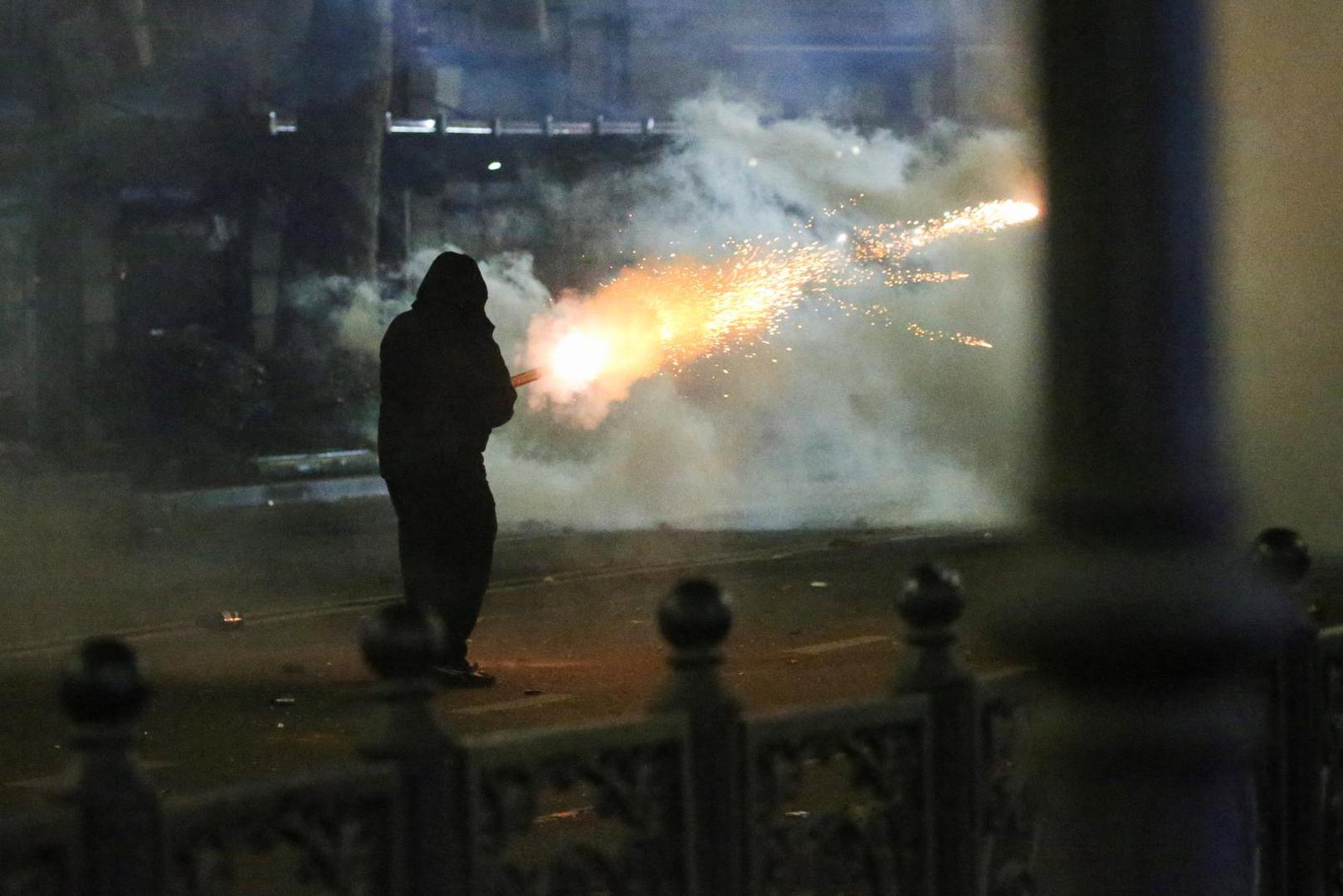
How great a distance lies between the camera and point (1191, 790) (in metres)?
3.26

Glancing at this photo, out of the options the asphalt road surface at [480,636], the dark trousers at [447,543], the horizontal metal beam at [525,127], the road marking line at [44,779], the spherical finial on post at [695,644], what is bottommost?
the asphalt road surface at [480,636]

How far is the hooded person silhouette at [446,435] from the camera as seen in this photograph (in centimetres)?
908

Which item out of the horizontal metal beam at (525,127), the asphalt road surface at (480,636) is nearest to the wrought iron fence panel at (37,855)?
the asphalt road surface at (480,636)

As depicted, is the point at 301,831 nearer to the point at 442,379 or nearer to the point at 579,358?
the point at 442,379

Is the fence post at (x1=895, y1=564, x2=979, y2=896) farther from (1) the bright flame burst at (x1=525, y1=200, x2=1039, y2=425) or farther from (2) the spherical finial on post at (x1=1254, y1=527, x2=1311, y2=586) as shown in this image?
(1) the bright flame burst at (x1=525, y1=200, x2=1039, y2=425)

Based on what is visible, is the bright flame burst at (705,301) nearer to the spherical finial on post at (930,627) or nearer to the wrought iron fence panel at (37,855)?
the spherical finial on post at (930,627)

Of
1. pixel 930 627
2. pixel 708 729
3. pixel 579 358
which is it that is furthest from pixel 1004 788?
pixel 579 358

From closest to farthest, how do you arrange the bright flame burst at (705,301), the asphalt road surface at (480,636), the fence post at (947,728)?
the fence post at (947,728) → the asphalt road surface at (480,636) → the bright flame burst at (705,301)

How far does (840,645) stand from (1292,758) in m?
6.07

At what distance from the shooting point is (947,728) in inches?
149

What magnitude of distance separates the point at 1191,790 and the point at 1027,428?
591 mm

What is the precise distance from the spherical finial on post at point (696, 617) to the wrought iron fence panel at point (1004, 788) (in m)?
0.59

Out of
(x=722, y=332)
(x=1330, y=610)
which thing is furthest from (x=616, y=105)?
(x=1330, y=610)

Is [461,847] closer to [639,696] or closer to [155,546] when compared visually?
[639,696]
